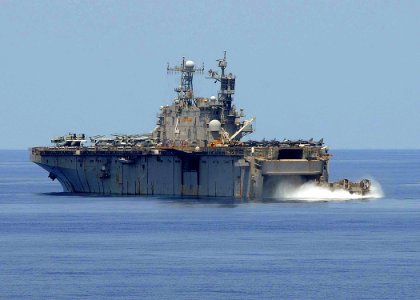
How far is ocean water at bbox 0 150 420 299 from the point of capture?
59.8 meters

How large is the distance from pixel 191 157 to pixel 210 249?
3331 cm

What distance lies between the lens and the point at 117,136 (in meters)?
119

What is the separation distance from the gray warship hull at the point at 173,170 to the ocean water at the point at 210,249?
1.79 meters

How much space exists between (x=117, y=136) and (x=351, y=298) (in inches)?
2529

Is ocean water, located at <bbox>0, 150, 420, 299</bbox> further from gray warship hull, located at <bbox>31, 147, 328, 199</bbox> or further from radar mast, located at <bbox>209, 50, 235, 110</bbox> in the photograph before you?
radar mast, located at <bbox>209, 50, 235, 110</bbox>

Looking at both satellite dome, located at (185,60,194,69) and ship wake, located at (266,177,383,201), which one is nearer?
ship wake, located at (266,177,383,201)

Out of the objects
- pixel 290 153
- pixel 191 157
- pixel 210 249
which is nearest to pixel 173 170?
pixel 191 157

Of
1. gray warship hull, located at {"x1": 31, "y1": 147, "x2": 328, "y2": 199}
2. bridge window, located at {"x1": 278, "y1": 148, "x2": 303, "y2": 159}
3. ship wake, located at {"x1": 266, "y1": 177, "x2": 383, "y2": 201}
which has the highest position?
bridge window, located at {"x1": 278, "y1": 148, "x2": 303, "y2": 159}

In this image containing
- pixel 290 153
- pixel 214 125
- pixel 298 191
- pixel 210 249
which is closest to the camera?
pixel 210 249

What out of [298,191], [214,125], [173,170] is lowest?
[298,191]

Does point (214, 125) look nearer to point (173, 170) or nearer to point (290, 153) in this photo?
point (173, 170)

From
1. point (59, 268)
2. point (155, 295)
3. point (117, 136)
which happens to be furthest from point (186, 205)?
point (155, 295)

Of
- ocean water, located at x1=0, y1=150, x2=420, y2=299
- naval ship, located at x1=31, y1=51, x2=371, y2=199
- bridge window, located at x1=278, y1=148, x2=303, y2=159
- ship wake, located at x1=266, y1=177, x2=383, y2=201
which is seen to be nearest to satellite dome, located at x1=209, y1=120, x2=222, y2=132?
naval ship, located at x1=31, y1=51, x2=371, y2=199

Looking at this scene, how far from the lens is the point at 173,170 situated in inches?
4250
